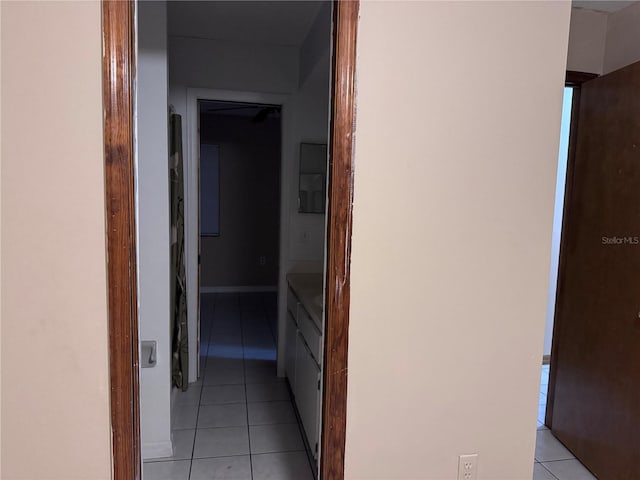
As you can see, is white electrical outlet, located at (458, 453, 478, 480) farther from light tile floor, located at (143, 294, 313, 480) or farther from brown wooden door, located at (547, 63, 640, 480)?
brown wooden door, located at (547, 63, 640, 480)

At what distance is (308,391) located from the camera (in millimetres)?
2330

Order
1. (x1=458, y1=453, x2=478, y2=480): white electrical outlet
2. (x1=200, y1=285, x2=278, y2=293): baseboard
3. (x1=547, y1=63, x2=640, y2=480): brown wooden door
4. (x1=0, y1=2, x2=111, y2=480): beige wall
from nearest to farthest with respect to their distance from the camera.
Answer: (x1=0, y1=2, x2=111, y2=480): beige wall
(x1=458, y1=453, x2=478, y2=480): white electrical outlet
(x1=547, y1=63, x2=640, y2=480): brown wooden door
(x1=200, y1=285, x2=278, y2=293): baseboard

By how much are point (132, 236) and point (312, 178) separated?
2.10m

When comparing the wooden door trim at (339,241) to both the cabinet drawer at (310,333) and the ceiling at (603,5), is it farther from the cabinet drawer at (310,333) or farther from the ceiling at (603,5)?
the ceiling at (603,5)

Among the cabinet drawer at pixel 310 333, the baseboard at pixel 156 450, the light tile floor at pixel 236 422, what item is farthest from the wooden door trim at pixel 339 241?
the baseboard at pixel 156 450

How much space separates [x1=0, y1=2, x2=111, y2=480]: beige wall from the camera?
113cm

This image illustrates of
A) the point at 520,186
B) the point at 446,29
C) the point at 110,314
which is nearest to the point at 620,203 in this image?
the point at 520,186

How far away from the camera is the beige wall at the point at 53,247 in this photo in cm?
113

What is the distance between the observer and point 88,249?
3.92 ft

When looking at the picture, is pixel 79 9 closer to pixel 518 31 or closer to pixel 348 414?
pixel 518 31

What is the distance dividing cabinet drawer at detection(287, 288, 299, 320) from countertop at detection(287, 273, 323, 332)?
6cm

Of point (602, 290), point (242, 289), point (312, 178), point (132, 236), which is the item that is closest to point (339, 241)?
point (132, 236)

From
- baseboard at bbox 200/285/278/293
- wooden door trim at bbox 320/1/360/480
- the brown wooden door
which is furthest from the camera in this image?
baseboard at bbox 200/285/278/293

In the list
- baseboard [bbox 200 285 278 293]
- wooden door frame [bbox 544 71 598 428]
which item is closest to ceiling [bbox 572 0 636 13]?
wooden door frame [bbox 544 71 598 428]
